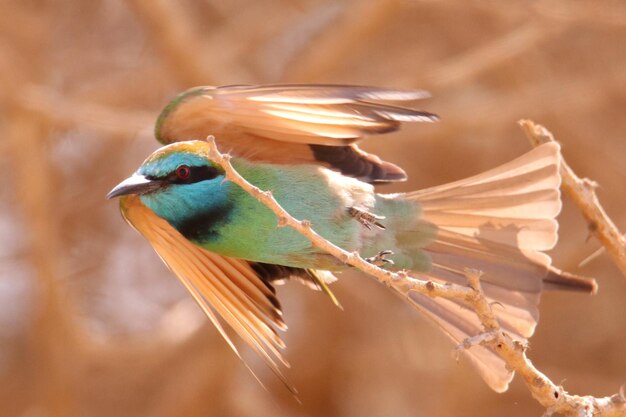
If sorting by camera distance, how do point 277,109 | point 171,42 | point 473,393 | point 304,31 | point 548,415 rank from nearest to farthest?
point 548,415
point 277,109
point 171,42
point 473,393
point 304,31

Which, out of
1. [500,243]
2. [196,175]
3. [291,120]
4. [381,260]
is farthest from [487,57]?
[196,175]

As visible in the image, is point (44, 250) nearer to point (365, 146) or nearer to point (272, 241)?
point (365, 146)

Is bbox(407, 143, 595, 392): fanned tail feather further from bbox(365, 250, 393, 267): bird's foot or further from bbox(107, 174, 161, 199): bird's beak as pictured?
bbox(107, 174, 161, 199): bird's beak

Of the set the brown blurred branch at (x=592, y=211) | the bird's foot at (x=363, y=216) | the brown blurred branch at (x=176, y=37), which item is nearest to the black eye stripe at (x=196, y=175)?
the bird's foot at (x=363, y=216)

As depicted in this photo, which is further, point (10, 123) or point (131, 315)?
point (131, 315)

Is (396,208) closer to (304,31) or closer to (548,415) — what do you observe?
(548,415)

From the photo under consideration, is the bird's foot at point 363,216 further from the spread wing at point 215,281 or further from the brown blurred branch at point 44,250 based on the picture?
the brown blurred branch at point 44,250

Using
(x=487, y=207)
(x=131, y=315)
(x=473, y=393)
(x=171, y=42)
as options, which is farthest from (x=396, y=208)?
(x=131, y=315)

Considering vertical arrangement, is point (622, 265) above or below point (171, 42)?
below
